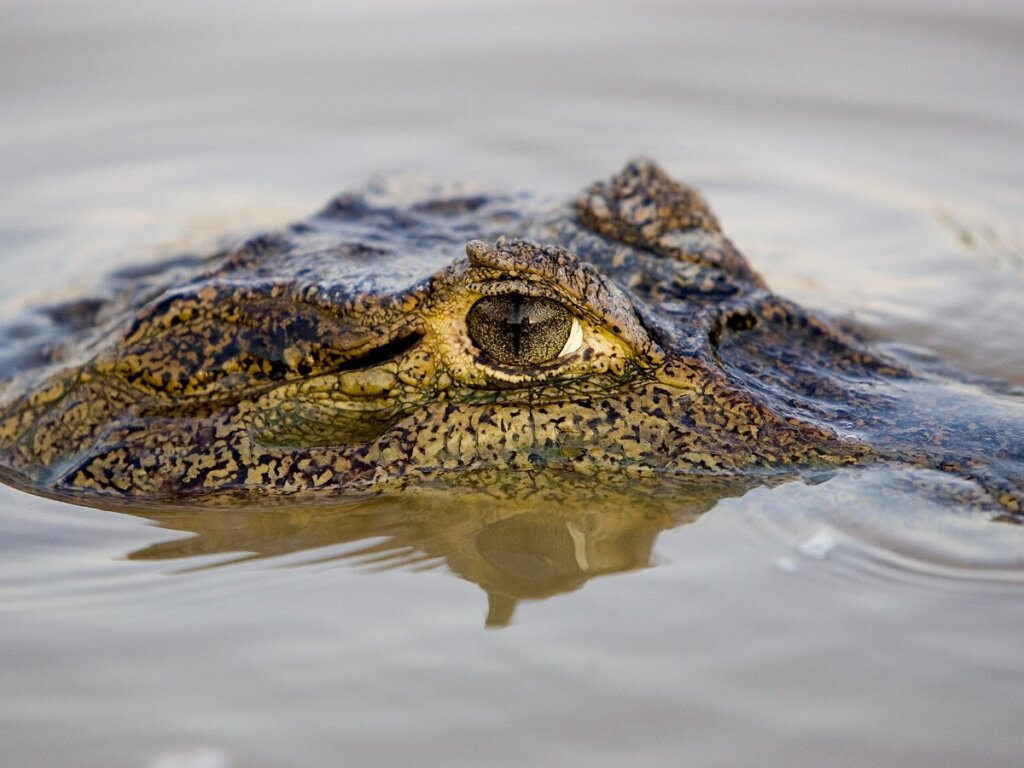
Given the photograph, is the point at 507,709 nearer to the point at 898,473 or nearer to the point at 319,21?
the point at 898,473

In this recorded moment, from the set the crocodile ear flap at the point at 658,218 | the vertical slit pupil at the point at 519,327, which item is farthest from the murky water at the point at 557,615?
the crocodile ear flap at the point at 658,218

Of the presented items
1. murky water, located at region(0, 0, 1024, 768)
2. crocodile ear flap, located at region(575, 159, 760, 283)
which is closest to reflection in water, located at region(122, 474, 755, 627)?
murky water, located at region(0, 0, 1024, 768)

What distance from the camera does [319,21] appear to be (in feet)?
34.0

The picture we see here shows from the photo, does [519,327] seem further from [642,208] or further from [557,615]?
[642,208]

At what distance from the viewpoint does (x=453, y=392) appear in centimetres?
415

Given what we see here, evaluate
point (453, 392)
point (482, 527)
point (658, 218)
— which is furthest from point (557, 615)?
point (658, 218)

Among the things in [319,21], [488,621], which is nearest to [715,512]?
[488,621]

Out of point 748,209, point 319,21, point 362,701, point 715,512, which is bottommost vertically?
point 362,701

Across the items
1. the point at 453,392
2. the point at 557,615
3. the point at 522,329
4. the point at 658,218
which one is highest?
the point at 658,218

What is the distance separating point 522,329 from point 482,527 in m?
0.63

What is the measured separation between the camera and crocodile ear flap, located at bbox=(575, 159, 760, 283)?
16.0 feet

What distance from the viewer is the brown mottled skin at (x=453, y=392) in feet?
13.3

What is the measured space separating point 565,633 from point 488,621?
0.22m

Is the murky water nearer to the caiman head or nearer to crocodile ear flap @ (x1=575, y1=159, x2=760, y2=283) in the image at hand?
the caiman head
